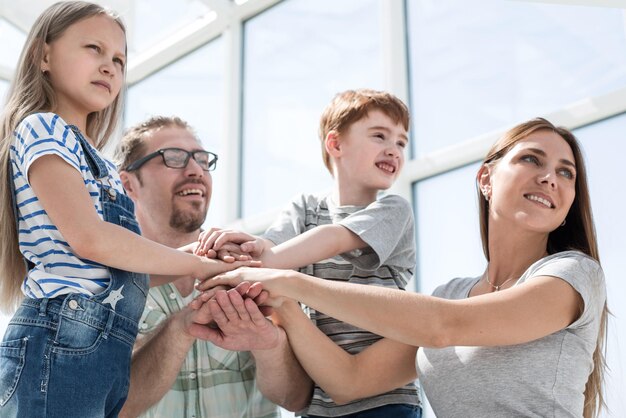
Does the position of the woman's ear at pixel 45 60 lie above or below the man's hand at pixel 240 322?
above

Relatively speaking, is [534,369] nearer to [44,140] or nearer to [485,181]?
[485,181]

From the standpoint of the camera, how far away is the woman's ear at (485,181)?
7.02 ft

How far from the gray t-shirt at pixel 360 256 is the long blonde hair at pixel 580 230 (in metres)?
0.34

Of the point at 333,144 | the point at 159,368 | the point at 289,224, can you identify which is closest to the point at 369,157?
the point at 333,144

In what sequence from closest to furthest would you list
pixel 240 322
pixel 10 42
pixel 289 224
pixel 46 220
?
A: pixel 46 220 → pixel 240 322 → pixel 289 224 → pixel 10 42

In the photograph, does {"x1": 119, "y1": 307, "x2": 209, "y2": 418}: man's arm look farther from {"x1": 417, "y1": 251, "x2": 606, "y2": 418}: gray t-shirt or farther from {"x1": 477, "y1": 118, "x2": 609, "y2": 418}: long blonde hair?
{"x1": 477, "y1": 118, "x2": 609, "y2": 418}: long blonde hair

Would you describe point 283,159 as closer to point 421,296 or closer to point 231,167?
point 231,167

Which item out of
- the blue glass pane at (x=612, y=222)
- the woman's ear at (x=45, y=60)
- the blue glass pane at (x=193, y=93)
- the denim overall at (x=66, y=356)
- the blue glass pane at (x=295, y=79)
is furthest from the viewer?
the blue glass pane at (x=193, y=93)

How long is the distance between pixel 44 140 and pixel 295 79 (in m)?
3.12

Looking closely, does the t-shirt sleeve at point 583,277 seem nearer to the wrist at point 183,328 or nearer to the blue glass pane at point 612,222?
the wrist at point 183,328

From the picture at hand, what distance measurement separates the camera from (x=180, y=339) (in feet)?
6.84

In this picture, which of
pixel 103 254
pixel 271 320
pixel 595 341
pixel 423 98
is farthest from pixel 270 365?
pixel 423 98

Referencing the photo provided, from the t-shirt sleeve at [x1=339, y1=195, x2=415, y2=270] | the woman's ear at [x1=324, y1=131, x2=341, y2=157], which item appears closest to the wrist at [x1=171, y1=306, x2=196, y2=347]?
the t-shirt sleeve at [x1=339, y1=195, x2=415, y2=270]

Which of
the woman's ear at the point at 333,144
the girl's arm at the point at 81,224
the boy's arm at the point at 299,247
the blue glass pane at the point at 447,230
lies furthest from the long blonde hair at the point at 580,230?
the blue glass pane at the point at 447,230
